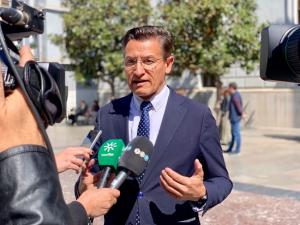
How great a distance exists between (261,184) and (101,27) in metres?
10.6

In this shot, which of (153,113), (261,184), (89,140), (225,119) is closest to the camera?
(89,140)

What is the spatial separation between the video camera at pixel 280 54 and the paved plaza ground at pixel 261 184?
8.16 feet

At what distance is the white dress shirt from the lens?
2.38 meters

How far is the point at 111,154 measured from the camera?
1.95 meters

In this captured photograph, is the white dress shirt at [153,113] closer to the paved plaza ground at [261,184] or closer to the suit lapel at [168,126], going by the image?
the suit lapel at [168,126]

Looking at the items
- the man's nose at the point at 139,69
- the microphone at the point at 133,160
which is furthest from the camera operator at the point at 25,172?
the man's nose at the point at 139,69

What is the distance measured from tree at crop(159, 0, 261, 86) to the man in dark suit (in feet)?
40.2

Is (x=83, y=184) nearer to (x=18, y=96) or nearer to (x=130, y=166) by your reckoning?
(x=130, y=166)

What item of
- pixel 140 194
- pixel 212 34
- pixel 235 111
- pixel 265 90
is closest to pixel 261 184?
pixel 235 111

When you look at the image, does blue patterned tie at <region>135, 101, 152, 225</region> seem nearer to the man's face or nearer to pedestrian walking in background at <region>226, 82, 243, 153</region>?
the man's face

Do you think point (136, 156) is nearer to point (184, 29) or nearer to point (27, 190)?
point (27, 190)

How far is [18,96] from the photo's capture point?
1.33 metres

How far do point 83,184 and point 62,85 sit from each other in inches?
23.2

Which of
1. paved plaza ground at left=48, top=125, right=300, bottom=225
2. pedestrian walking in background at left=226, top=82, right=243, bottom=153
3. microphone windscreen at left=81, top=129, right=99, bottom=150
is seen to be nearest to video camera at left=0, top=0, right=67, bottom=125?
microphone windscreen at left=81, top=129, right=99, bottom=150
